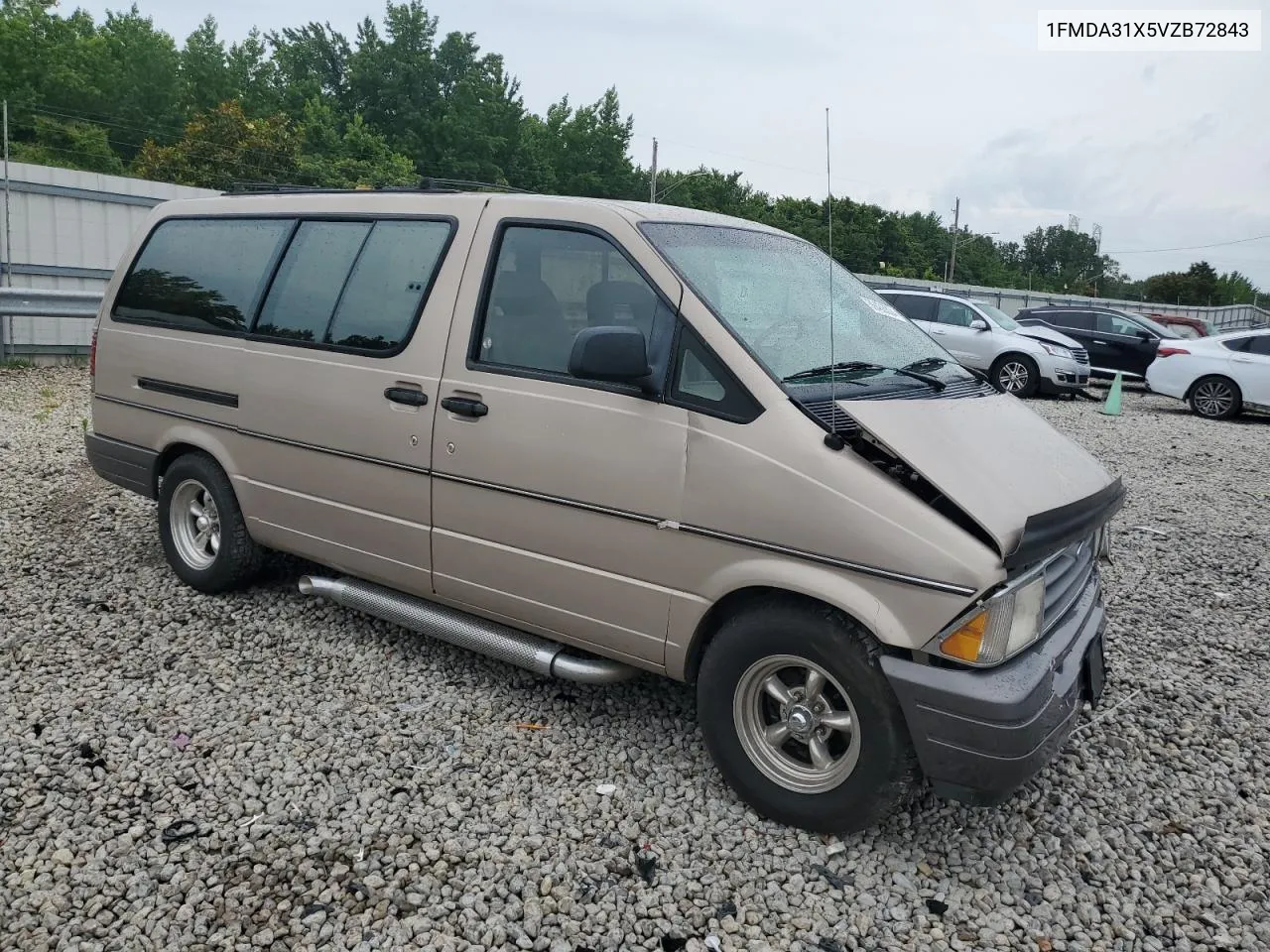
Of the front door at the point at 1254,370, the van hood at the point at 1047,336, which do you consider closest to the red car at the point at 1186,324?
the van hood at the point at 1047,336

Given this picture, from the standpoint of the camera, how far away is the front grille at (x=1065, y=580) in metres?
3.05

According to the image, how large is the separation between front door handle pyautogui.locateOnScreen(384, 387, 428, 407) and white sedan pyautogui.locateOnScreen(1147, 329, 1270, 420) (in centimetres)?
1442

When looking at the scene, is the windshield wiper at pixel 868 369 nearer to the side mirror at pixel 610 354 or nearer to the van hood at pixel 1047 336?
the side mirror at pixel 610 354

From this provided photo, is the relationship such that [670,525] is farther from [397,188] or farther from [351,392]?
[397,188]

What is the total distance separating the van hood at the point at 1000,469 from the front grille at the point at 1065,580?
0.14m

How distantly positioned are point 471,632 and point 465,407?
3.05ft

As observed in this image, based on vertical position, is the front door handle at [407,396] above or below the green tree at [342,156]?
below

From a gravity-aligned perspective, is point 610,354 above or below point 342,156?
below

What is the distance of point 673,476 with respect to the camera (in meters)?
3.17

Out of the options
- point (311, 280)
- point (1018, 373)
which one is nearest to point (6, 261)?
point (311, 280)

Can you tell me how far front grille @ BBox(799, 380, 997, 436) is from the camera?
2.96 m

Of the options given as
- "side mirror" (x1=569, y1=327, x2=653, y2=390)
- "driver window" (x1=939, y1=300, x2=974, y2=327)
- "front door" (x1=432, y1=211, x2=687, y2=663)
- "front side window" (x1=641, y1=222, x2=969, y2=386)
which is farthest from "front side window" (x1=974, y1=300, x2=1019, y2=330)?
"side mirror" (x1=569, y1=327, x2=653, y2=390)

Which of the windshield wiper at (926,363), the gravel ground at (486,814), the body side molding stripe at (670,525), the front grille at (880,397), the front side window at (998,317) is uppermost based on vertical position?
the front side window at (998,317)

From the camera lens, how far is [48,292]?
10586 mm
